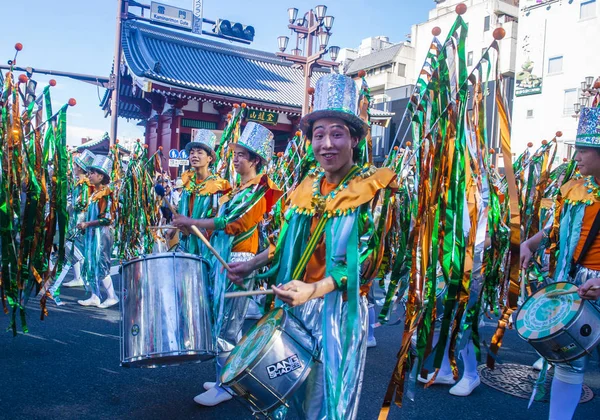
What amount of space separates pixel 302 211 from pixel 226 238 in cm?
163

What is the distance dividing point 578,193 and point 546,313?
2.52 feet

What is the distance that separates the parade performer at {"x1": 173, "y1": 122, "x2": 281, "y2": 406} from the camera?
141 inches

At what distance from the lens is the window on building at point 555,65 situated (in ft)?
88.9

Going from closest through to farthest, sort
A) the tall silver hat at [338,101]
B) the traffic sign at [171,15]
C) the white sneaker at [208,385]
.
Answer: the tall silver hat at [338,101] < the white sneaker at [208,385] < the traffic sign at [171,15]

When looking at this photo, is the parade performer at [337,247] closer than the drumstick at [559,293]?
Yes

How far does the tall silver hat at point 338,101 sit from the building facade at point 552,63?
2536 centimetres

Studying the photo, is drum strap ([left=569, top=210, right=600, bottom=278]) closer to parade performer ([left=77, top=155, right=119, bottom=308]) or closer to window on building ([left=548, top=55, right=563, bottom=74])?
parade performer ([left=77, top=155, right=119, bottom=308])

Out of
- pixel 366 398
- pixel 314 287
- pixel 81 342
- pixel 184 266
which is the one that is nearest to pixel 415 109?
pixel 314 287

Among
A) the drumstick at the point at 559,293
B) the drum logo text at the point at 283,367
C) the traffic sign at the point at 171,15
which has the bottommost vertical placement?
the drum logo text at the point at 283,367

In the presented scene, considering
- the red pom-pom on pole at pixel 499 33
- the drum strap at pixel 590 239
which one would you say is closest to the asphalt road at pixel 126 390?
the drum strap at pixel 590 239

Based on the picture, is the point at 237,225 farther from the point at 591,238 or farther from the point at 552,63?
the point at 552,63

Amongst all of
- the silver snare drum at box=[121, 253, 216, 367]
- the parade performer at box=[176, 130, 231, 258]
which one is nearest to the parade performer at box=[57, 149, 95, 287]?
the parade performer at box=[176, 130, 231, 258]

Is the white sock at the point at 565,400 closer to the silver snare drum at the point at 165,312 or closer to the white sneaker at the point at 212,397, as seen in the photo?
the silver snare drum at the point at 165,312

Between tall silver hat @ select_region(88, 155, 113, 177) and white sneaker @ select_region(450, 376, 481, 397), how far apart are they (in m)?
4.89
